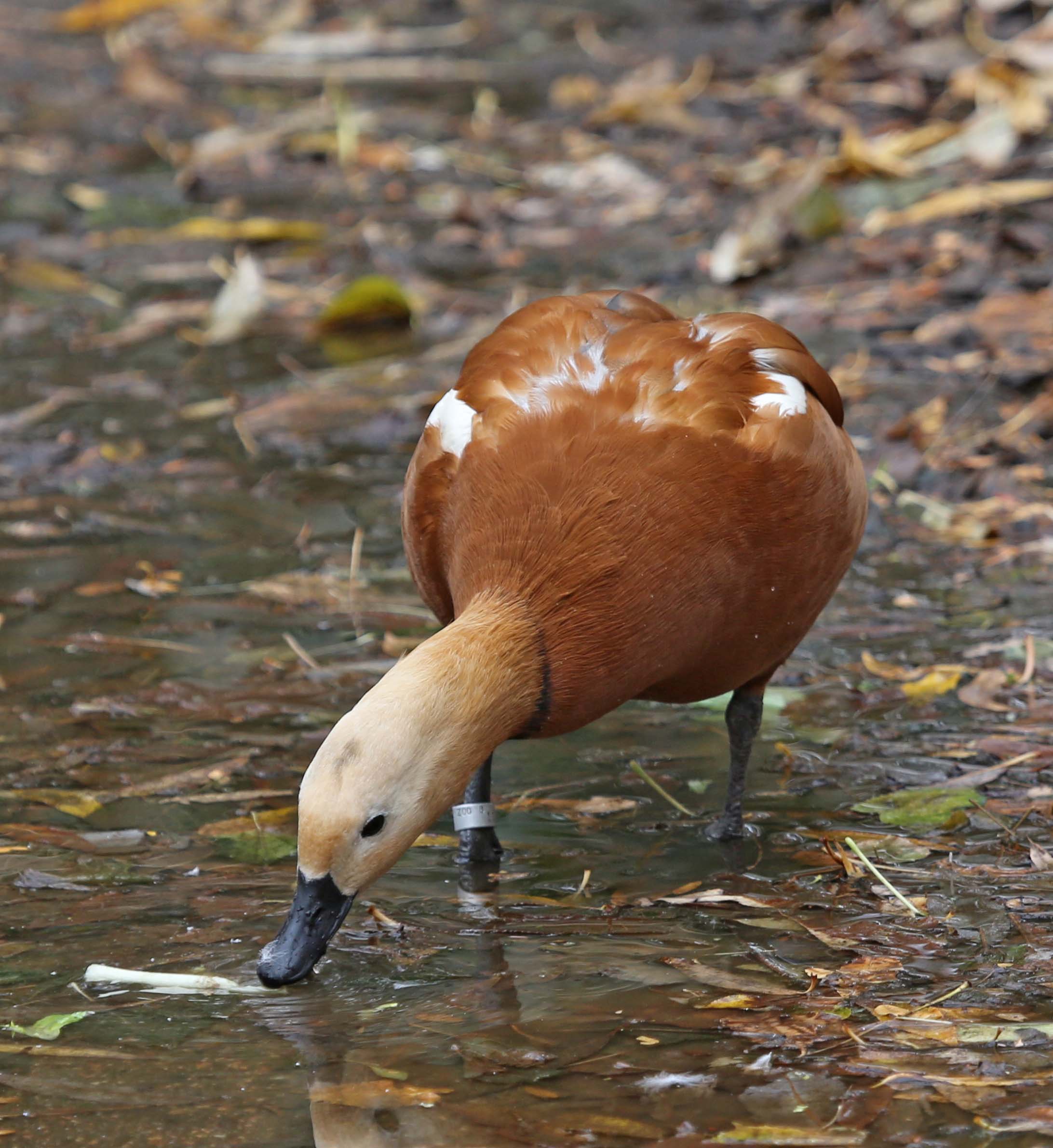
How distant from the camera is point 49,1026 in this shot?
305 centimetres

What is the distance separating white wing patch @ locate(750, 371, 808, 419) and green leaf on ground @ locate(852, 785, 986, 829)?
3.16ft

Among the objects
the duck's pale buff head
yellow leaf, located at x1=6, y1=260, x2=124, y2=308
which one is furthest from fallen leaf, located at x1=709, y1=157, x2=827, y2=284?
the duck's pale buff head

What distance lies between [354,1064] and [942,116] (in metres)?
7.89

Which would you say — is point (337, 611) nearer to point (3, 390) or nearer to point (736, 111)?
point (3, 390)

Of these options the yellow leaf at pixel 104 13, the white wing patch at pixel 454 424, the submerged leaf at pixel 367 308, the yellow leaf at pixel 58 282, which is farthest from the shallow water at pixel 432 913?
the yellow leaf at pixel 104 13

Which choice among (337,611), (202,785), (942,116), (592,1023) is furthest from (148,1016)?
(942,116)

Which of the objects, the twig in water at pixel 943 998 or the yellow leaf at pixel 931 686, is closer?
the twig in water at pixel 943 998

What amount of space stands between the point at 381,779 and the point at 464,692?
266 millimetres

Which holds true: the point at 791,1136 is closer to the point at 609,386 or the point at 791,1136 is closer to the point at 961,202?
the point at 609,386

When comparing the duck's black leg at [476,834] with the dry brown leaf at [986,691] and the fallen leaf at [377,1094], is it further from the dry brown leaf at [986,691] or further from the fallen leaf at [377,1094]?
the dry brown leaf at [986,691]

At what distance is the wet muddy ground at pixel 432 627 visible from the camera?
290 cm

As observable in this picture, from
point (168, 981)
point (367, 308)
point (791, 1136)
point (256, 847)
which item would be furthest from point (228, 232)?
point (791, 1136)

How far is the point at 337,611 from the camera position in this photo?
5.46m

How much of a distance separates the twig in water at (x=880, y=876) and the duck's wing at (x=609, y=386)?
0.88 metres
